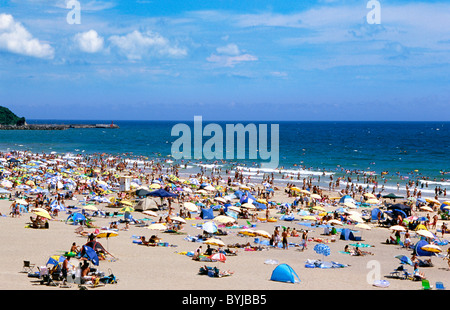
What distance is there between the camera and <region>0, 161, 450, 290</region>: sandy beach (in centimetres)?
1432

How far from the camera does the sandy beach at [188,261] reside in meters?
14.3

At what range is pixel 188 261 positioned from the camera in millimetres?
17516

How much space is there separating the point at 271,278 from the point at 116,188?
25.1 metres

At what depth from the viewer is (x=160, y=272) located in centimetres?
1563

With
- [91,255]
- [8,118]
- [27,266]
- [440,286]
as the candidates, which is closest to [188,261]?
[91,255]

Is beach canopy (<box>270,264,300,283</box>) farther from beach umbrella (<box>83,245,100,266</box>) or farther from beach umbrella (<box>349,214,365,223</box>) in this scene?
beach umbrella (<box>349,214,365,223</box>)

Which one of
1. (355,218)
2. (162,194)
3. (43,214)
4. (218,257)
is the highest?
(162,194)

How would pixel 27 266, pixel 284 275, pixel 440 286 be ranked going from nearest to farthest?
pixel 27 266 < pixel 440 286 < pixel 284 275

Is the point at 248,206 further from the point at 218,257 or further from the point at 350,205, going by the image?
the point at 218,257

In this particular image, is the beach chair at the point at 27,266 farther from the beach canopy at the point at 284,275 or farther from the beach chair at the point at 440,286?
the beach chair at the point at 440,286

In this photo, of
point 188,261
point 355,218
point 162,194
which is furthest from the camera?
point 162,194

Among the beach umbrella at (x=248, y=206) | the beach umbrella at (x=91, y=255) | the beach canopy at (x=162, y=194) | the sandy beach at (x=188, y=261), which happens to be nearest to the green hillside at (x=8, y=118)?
the beach canopy at (x=162, y=194)
